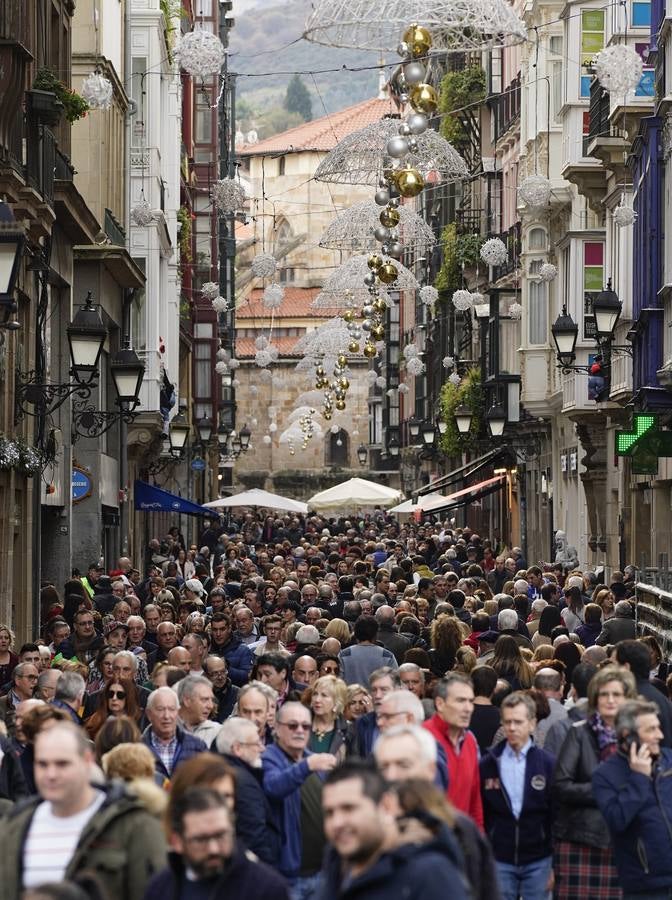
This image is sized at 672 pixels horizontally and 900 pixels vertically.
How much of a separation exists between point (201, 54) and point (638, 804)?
45.8 feet

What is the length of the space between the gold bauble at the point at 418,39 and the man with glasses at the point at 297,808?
615 centimetres

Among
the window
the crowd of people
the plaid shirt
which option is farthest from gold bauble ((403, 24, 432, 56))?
the window

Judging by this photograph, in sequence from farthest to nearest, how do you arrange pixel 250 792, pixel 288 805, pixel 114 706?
pixel 114 706
pixel 288 805
pixel 250 792

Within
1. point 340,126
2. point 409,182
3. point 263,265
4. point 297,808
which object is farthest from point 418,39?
point 340,126

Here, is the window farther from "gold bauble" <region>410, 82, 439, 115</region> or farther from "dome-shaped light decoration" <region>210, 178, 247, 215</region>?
"gold bauble" <region>410, 82, 439, 115</region>

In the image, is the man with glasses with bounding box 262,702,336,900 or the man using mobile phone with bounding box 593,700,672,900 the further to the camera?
the man with glasses with bounding box 262,702,336,900

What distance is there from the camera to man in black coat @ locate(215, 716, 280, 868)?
9.09 meters

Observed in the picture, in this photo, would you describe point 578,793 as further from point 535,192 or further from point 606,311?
point 535,192

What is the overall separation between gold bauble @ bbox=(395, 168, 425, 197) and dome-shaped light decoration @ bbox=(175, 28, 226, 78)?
6639mm

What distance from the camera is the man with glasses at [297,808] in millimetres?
9383

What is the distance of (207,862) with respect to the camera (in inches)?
251

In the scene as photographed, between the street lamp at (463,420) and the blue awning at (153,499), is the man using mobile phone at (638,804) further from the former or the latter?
the street lamp at (463,420)

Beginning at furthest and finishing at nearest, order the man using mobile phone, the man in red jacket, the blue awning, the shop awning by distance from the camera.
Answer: the shop awning < the blue awning < the man in red jacket < the man using mobile phone

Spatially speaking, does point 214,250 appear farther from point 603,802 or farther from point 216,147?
point 603,802
